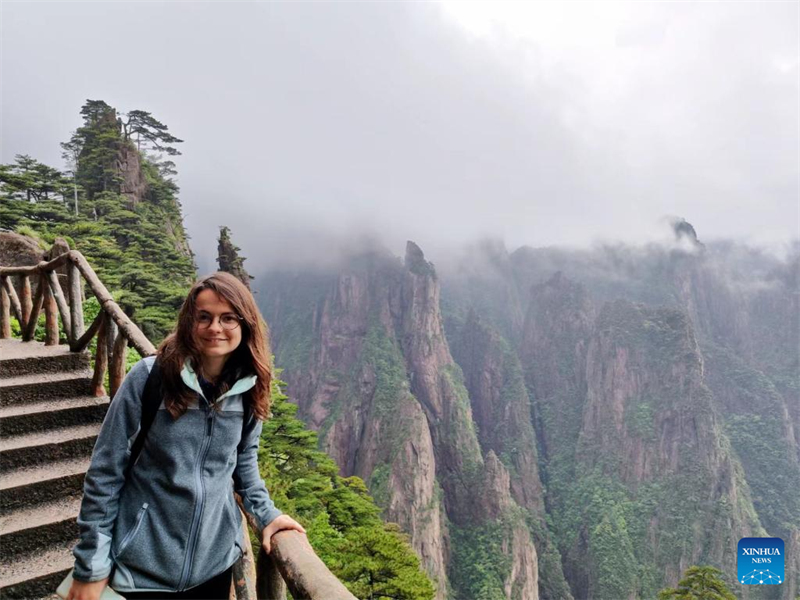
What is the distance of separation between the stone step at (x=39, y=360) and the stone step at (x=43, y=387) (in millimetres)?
58

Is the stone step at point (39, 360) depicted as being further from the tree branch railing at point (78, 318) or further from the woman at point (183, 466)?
the woman at point (183, 466)

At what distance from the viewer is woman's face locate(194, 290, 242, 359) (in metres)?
1.63

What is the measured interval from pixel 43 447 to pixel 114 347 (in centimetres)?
88

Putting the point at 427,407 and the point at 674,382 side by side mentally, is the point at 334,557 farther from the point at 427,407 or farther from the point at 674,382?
the point at 674,382

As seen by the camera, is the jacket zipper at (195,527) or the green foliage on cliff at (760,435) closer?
the jacket zipper at (195,527)

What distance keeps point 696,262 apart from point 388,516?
294ft

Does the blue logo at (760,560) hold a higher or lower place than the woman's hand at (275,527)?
lower

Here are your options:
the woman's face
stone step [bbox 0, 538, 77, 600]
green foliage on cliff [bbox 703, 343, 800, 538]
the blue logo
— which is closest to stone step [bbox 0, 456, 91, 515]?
stone step [bbox 0, 538, 77, 600]

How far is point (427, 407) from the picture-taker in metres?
58.2

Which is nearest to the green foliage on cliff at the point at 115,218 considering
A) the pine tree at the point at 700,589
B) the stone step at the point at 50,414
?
the stone step at the point at 50,414

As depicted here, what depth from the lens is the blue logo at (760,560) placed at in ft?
30.5

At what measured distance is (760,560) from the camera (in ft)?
34.6

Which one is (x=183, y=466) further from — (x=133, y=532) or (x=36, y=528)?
(x=36, y=528)

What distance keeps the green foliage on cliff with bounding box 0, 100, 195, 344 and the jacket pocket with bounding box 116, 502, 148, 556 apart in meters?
9.29
